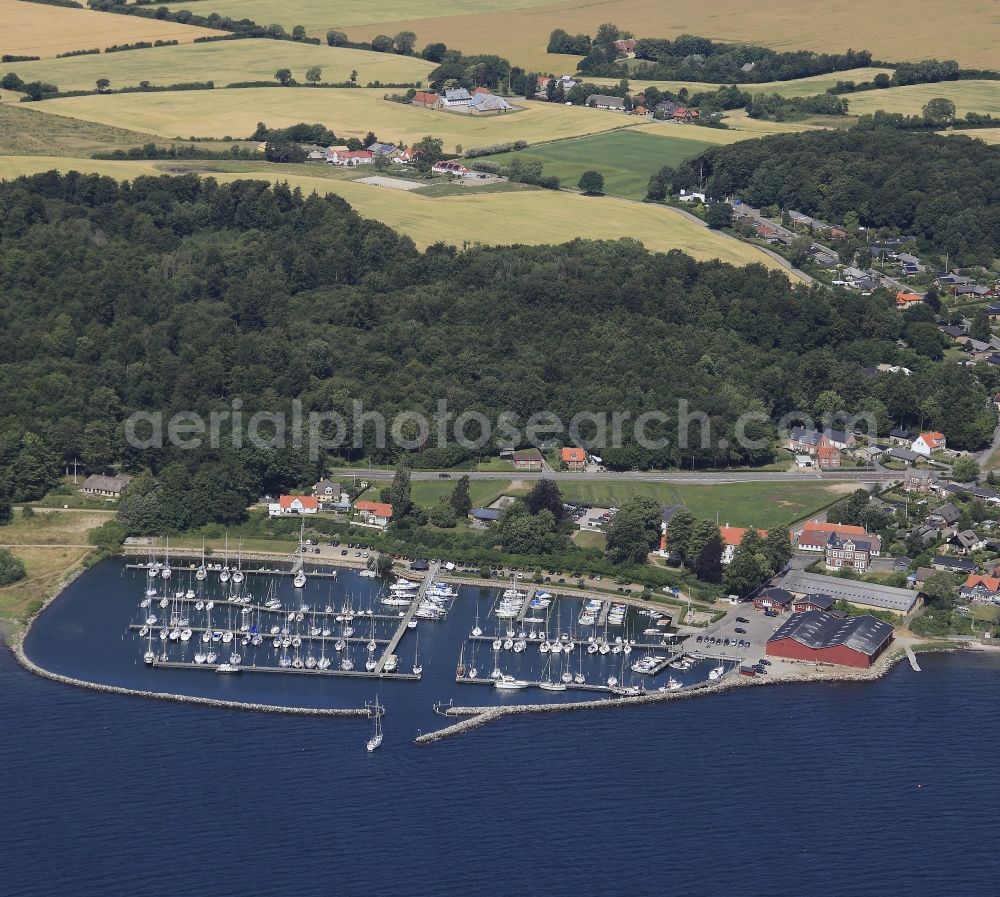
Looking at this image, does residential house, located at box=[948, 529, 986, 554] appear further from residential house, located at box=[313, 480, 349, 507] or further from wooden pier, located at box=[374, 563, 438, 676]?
residential house, located at box=[313, 480, 349, 507]

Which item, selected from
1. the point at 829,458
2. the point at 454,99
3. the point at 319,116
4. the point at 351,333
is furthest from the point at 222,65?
the point at 829,458

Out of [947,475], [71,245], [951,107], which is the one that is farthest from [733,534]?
[951,107]

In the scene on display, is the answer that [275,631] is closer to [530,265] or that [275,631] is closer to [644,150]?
[530,265]

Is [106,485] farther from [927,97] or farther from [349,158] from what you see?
[927,97]

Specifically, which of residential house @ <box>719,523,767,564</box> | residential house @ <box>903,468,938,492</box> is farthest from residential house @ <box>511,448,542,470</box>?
residential house @ <box>903,468,938,492</box>

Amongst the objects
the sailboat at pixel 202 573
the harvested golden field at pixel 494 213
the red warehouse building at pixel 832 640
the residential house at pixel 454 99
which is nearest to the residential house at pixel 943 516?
the red warehouse building at pixel 832 640

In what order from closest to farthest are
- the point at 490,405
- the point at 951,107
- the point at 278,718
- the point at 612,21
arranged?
the point at 278,718, the point at 490,405, the point at 951,107, the point at 612,21
